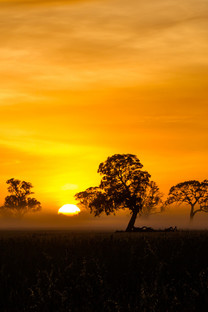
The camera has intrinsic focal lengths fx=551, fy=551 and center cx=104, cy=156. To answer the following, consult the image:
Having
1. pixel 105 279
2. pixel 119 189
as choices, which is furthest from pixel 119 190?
pixel 105 279

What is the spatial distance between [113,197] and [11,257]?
206ft

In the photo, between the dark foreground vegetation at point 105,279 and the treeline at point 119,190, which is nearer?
the dark foreground vegetation at point 105,279

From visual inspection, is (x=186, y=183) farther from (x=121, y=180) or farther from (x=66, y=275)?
(x=66, y=275)

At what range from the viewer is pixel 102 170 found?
79438mm

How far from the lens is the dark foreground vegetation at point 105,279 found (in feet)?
34.5

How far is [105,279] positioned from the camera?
1276 cm

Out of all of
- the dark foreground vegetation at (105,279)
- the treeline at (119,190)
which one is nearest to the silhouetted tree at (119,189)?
the treeline at (119,190)

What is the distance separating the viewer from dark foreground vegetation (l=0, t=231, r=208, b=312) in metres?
10.5

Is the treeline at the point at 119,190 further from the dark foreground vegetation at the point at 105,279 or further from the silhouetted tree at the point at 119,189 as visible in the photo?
the dark foreground vegetation at the point at 105,279

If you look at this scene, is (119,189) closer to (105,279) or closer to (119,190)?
(119,190)

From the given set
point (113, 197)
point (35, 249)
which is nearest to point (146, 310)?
point (35, 249)

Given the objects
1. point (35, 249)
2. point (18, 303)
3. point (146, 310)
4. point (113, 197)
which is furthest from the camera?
point (113, 197)

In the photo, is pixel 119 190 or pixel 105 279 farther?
pixel 119 190

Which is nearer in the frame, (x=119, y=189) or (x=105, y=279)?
(x=105, y=279)
